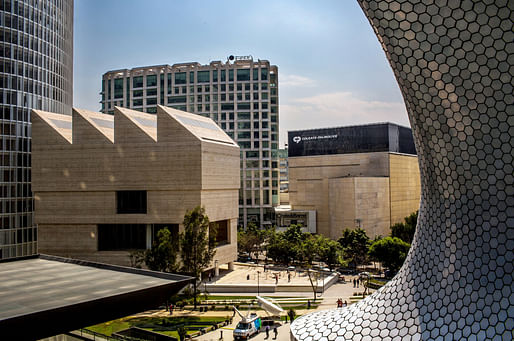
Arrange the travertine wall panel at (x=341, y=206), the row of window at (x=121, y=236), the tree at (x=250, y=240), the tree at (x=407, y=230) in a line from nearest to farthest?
the row of window at (x=121, y=236), the tree at (x=407, y=230), the tree at (x=250, y=240), the travertine wall panel at (x=341, y=206)

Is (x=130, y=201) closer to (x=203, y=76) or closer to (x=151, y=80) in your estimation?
(x=203, y=76)

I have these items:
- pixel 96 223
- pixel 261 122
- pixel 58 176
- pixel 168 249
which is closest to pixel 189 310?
pixel 168 249

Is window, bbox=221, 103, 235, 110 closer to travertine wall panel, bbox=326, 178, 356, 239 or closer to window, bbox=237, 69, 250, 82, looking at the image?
window, bbox=237, 69, 250, 82

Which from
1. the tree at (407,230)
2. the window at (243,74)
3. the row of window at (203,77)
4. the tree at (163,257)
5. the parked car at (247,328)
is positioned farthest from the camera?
the window at (243,74)

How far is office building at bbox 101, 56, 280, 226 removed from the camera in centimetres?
7769

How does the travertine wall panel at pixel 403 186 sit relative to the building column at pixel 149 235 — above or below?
above

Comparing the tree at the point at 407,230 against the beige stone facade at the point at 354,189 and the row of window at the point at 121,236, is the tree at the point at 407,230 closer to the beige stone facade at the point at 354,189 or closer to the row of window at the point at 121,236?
the beige stone facade at the point at 354,189

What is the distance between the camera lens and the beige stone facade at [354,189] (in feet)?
193

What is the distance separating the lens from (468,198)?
1315 cm

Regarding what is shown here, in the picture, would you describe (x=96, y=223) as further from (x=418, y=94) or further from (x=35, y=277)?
(x=418, y=94)

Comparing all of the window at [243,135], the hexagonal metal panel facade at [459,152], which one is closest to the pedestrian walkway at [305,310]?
the hexagonal metal panel facade at [459,152]

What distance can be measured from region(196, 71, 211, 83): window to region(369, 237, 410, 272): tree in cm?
4710

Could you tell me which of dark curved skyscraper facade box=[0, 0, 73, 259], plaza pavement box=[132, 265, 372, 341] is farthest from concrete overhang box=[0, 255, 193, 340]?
dark curved skyscraper facade box=[0, 0, 73, 259]

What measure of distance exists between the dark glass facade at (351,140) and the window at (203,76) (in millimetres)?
20694
